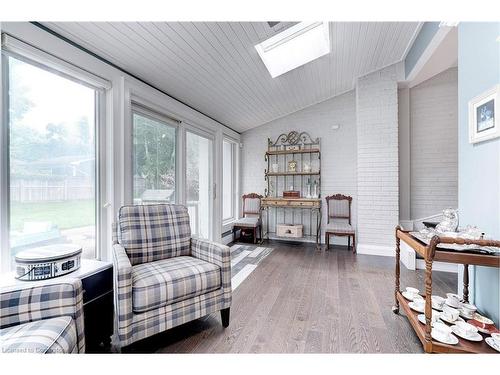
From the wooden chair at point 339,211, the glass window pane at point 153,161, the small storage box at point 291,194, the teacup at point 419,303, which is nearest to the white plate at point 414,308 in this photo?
the teacup at point 419,303

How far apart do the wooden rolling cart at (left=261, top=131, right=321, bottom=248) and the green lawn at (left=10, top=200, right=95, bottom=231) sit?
290cm

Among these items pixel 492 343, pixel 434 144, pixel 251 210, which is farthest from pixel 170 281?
pixel 434 144

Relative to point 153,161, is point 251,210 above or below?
below

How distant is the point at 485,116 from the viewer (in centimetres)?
137

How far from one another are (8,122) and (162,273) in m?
1.30

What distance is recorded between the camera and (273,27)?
81.3 inches

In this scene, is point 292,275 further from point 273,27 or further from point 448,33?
point 448,33

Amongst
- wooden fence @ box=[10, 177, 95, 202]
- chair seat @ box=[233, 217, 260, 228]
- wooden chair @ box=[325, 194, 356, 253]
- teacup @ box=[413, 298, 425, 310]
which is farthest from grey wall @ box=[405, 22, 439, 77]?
wooden fence @ box=[10, 177, 95, 202]

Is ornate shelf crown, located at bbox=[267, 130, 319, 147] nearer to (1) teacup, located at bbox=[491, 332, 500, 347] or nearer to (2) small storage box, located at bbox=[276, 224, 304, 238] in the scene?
(2) small storage box, located at bbox=[276, 224, 304, 238]

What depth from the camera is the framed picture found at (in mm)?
1275

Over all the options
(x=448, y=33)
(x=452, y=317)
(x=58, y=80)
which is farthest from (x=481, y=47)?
(x=58, y=80)

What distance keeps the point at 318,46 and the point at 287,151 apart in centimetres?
191

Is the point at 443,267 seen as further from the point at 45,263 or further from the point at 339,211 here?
the point at 45,263

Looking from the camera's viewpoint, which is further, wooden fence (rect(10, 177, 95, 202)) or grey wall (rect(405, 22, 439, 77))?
grey wall (rect(405, 22, 439, 77))
